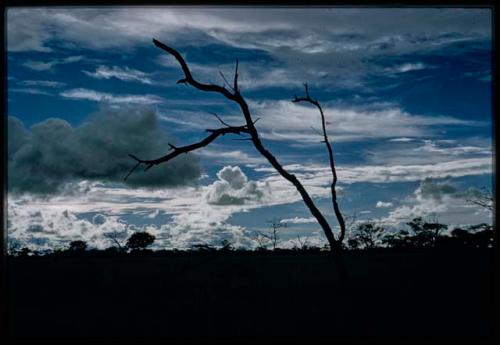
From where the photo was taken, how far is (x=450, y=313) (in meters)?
6.83

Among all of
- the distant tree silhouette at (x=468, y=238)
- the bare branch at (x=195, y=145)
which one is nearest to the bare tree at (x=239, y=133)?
the bare branch at (x=195, y=145)

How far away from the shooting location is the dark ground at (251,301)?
18.2 feet

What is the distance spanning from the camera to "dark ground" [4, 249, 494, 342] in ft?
18.2

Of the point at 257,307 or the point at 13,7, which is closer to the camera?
the point at 13,7

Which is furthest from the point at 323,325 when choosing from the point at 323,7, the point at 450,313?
the point at 323,7

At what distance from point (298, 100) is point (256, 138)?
88 cm

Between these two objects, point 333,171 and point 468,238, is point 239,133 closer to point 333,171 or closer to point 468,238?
point 333,171

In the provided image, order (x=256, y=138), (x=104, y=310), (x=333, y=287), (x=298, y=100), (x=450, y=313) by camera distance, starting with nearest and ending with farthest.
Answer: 1. (x=256, y=138)
2. (x=298, y=100)
3. (x=450, y=313)
4. (x=104, y=310)
5. (x=333, y=287)

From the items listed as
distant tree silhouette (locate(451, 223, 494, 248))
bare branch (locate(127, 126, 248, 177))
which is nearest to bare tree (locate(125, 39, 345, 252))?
bare branch (locate(127, 126, 248, 177))

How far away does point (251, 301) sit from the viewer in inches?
302

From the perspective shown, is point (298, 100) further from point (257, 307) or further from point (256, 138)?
point (257, 307)

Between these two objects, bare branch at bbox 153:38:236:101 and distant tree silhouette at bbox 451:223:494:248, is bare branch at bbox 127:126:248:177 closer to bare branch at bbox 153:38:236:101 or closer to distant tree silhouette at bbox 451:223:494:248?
bare branch at bbox 153:38:236:101

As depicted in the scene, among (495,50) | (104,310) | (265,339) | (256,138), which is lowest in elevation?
(104,310)

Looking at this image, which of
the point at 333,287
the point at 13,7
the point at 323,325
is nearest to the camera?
the point at 13,7
